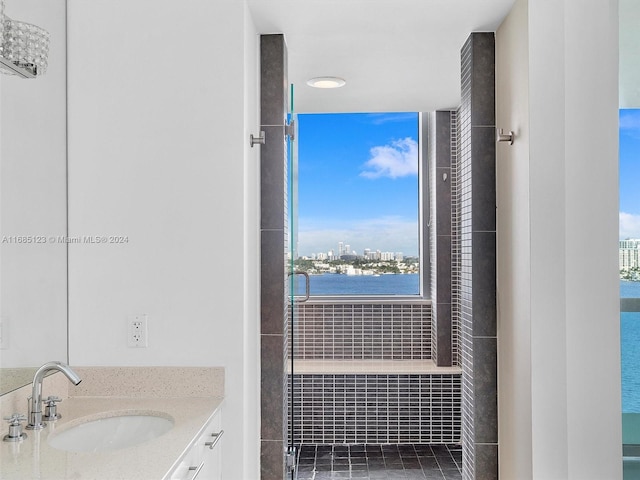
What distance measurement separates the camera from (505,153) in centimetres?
230

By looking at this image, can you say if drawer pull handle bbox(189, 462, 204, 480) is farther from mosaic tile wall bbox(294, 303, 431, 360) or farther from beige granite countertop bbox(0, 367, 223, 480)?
mosaic tile wall bbox(294, 303, 431, 360)

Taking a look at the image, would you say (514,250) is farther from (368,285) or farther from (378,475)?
(368,285)

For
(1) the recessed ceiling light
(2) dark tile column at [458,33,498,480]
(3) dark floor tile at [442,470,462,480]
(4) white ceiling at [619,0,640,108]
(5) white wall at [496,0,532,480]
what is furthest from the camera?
(3) dark floor tile at [442,470,462,480]

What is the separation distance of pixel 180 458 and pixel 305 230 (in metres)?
3.22

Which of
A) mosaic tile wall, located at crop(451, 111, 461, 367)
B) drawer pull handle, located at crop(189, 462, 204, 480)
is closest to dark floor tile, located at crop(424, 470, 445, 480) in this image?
mosaic tile wall, located at crop(451, 111, 461, 367)

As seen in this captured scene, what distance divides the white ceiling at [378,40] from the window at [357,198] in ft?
Answer: 3.15

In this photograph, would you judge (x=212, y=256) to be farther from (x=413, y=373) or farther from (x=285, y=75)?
(x=413, y=373)

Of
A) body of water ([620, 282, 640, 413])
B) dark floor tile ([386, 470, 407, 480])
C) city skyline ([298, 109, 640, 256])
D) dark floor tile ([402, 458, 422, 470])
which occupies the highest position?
city skyline ([298, 109, 640, 256])

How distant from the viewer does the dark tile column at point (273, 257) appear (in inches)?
98.0

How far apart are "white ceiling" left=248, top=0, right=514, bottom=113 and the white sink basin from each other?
5.34 ft

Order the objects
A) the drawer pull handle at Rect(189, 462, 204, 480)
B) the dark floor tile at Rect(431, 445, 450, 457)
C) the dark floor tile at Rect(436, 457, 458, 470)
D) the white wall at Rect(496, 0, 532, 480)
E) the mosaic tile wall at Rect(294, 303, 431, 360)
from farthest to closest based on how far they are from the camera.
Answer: the mosaic tile wall at Rect(294, 303, 431, 360) < the dark floor tile at Rect(431, 445, 450, 457) < the dark floor tile at Rect(436, 457, 458, 470) < the white wall at Rect(496, 0, 532, 480) < the drawer pull handle at Rect(189, 462, 204, 480)

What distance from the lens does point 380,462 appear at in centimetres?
356

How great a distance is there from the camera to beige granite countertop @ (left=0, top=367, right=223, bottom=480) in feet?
4.31

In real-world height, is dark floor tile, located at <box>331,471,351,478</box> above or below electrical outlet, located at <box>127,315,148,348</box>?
below
